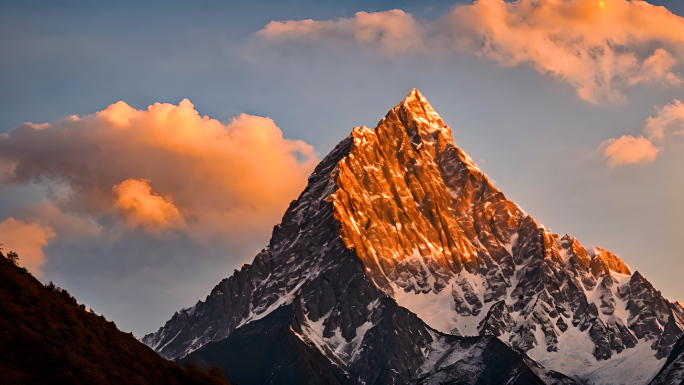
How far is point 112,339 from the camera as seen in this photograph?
121250 millimetres

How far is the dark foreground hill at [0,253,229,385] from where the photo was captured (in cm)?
10600

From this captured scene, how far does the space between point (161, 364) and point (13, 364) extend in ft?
71.3

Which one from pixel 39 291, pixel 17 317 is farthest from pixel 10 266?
pixel 17 317

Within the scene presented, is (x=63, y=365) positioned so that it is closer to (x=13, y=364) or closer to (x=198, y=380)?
(x=13, y=364)

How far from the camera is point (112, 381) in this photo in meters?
111

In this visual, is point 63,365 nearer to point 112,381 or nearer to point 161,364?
point 112,381

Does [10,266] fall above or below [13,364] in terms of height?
above

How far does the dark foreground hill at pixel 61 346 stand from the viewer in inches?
4173

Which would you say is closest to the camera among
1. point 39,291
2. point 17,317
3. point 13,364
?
point 13,364

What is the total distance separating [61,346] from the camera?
11050 cm

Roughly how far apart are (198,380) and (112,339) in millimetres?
10728

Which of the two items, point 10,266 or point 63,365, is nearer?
point 63,365

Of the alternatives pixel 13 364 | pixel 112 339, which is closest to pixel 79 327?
pixel 112 339

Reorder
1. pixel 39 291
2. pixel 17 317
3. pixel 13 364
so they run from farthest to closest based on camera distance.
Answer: pixel 39 291
pixel 17 317
pixel 13 364
